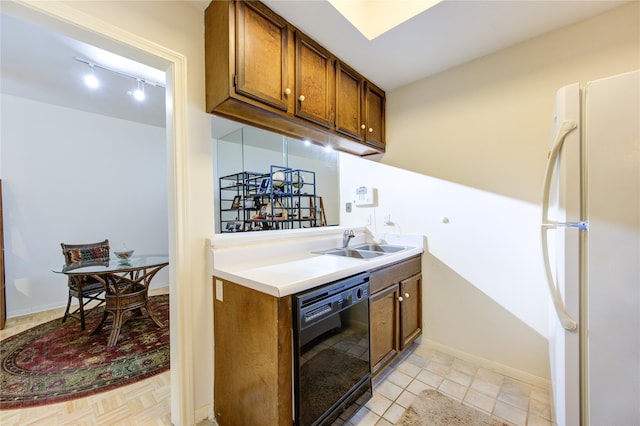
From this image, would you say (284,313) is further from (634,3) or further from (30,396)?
(634,3)

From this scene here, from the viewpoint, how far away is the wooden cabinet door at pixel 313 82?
1.65 meters

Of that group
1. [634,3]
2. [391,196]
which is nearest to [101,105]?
[391,196]

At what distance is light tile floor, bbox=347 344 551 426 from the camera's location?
4.99ft

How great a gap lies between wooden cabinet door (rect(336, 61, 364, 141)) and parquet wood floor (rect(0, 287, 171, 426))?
2.34 metres

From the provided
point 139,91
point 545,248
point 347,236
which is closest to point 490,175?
point 545,248

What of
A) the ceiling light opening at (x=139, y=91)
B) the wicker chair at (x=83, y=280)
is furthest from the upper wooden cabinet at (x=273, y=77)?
the wicker chair at (x=83, y=280)

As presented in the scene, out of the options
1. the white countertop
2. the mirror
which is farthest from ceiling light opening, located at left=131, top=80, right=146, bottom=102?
the white countertop

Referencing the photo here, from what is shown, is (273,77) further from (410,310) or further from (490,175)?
(410,310)

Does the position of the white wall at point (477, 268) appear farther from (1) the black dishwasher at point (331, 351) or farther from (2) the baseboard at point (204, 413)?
(2) the baseboard at point (204, 413)

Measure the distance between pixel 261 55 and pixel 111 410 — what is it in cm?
245

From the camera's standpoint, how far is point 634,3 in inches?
58.4

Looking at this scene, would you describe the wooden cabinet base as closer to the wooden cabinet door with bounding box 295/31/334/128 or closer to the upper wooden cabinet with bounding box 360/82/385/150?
the wooden cabinet door with bounding box 295/31/334/128

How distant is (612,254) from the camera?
954 millimetres

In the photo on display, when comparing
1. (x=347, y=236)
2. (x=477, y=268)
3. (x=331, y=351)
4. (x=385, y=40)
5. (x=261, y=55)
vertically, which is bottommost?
(x=331, y=351)
